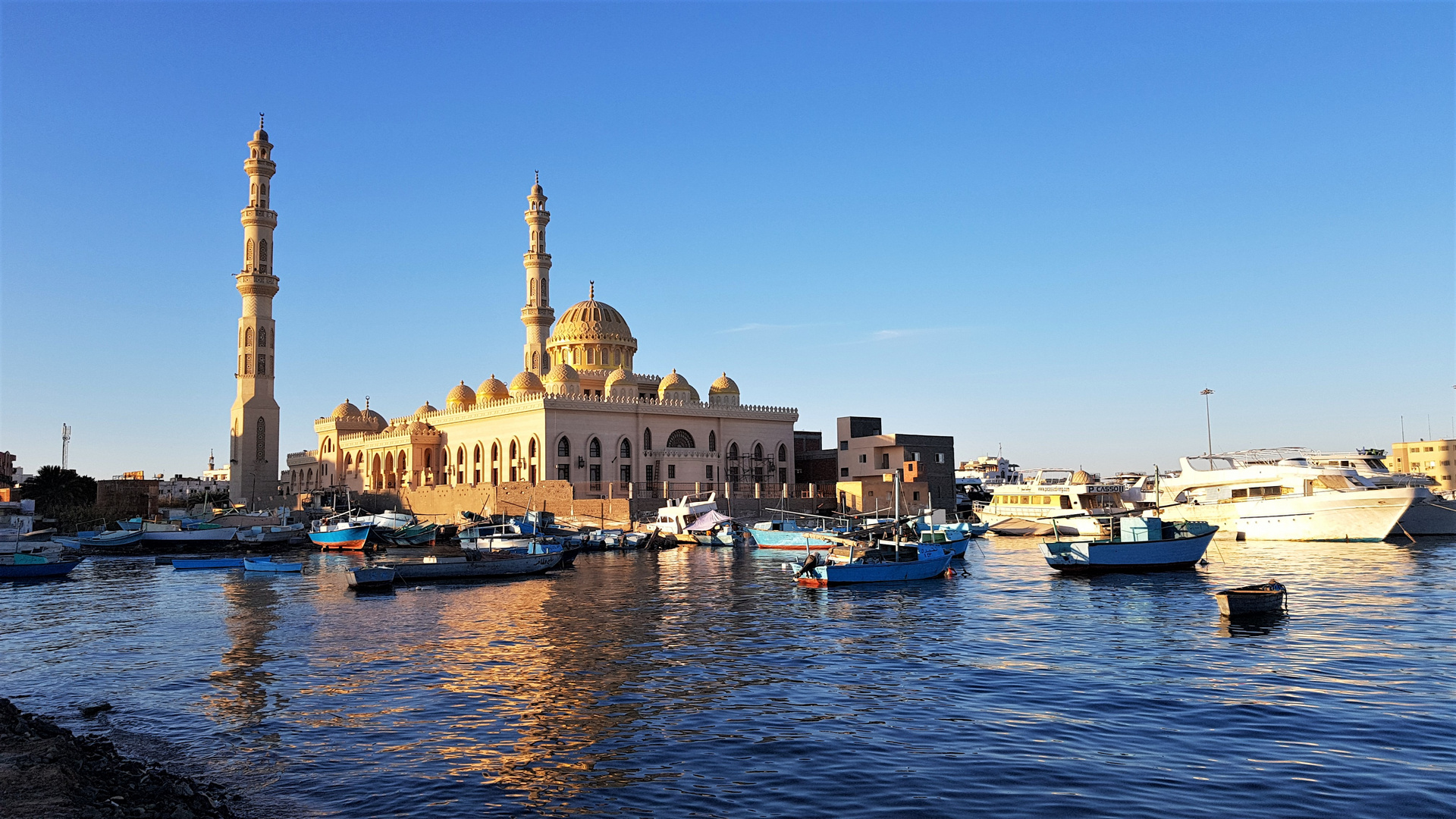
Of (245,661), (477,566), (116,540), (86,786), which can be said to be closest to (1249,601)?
(245,661)

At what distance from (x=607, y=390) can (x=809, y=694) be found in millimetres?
58906

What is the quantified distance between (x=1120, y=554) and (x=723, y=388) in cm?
4727

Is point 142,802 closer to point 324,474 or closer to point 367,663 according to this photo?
point 367,663

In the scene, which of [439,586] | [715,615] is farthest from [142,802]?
[439,586]

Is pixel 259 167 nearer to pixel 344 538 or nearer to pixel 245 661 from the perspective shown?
pixel 344 538

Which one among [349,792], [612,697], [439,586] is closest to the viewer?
[349,792]

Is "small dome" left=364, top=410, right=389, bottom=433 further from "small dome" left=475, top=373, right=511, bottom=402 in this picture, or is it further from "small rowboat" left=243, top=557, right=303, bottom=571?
"small rowboat" left=243, top=557, right=303, bottom=571

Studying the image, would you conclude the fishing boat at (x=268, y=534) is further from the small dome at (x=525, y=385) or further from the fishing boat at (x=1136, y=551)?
the fishing boat at (x=1136, y=551)

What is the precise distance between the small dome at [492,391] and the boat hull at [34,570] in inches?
1532

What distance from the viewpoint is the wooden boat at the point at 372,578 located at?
35000 mm

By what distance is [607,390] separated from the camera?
75188 mm

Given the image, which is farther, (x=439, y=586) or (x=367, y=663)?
(x=439, y=586)

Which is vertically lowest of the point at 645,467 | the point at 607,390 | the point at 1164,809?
the point at 1164,809

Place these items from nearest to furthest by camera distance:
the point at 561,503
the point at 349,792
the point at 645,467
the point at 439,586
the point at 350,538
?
the point at 349,792, the point at 439,586, the point at 350,538, the point at 561,503, the point at 645,467
